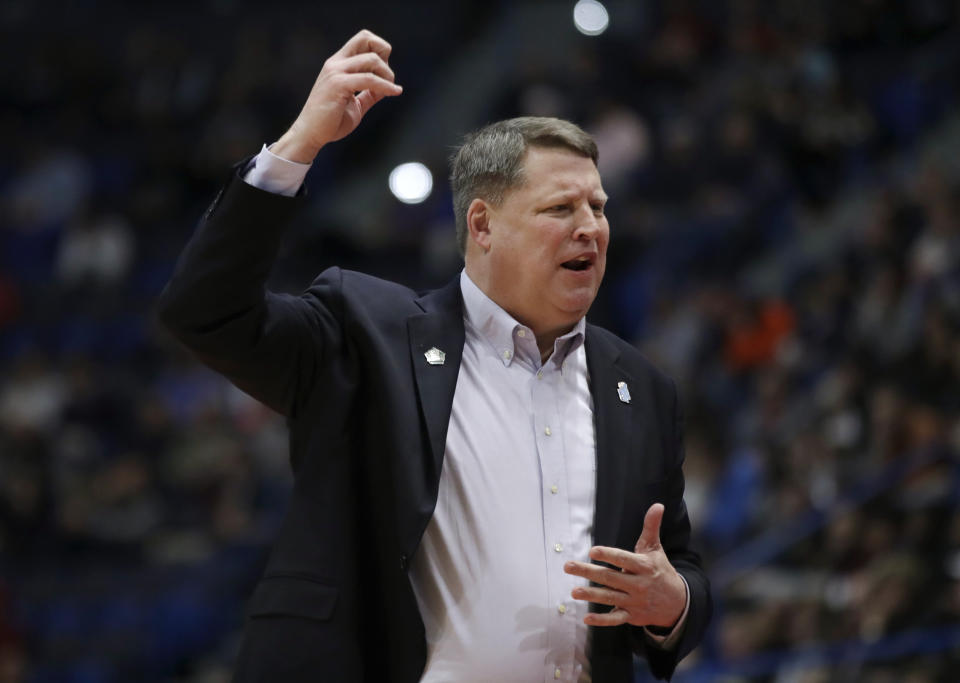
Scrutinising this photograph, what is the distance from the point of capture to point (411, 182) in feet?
34.3

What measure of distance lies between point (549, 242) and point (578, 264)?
90 mm

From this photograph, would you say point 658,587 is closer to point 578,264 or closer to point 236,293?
point 578,264

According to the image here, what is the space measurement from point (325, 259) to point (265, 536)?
248 centimetres

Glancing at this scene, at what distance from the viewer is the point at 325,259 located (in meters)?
9.49

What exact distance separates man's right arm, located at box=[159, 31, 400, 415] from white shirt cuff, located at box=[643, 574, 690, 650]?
92cm

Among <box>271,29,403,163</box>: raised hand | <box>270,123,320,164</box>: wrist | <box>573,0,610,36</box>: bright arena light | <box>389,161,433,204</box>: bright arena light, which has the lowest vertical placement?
<box>270,123,320,164</box>: wrist

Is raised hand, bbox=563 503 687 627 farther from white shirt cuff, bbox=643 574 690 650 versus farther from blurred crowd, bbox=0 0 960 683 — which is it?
blurred crowd, bbox=0 0 960 683

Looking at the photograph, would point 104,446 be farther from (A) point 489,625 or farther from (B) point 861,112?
(A) point 489,625

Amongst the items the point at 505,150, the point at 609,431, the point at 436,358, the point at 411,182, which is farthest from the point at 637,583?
the point at 411,182

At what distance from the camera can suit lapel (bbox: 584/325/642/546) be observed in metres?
2.70

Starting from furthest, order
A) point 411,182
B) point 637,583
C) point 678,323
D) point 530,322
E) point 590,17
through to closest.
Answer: point 590,17, point 411,182, point 678,323, point 530,322, point 637,583

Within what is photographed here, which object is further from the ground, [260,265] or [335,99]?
[335,99]

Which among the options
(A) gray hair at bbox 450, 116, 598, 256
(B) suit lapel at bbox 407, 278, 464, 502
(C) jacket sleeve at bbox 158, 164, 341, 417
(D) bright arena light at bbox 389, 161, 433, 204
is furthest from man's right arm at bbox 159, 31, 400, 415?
(D) bright arena light at bbox 389, 161, 433, 204

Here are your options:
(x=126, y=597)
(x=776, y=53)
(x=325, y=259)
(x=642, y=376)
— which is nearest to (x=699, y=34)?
(x=776, y=53)
